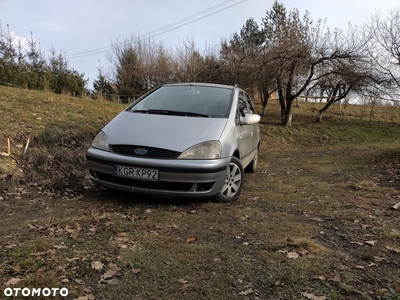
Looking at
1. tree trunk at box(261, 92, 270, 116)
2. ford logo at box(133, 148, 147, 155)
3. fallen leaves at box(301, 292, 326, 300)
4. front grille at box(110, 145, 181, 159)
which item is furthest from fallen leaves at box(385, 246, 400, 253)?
tree trunk at box(261, 92, 270, 116)

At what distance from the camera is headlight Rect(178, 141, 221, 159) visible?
366 cm

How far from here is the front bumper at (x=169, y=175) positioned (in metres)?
3.56

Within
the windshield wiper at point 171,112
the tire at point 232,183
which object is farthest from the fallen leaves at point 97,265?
the windshield wiper at point 171,112

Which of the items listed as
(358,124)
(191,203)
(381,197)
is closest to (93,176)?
(191,203)

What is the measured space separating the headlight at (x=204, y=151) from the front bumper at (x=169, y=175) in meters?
0.07

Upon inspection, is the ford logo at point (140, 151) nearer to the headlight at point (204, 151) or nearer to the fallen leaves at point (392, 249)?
the headlight at point (204, 151)

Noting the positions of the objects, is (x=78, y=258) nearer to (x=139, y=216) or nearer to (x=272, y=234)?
(x=139, y=216)

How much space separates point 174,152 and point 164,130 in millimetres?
426

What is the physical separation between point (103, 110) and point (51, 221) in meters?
7.00

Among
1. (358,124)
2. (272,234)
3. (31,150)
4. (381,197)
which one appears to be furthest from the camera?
(358,124)

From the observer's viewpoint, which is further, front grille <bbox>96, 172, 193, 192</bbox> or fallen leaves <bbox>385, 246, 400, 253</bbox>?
front grille <bbox>96, 172, 193, 192</bbox>

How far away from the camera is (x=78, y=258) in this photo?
8.34 ft

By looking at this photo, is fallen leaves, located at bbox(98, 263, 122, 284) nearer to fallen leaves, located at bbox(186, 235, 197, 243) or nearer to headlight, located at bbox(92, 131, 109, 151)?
fallen leaves, located at bbox(186, 235, 197, 243)

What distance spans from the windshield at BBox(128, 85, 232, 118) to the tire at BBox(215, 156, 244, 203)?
71cm
